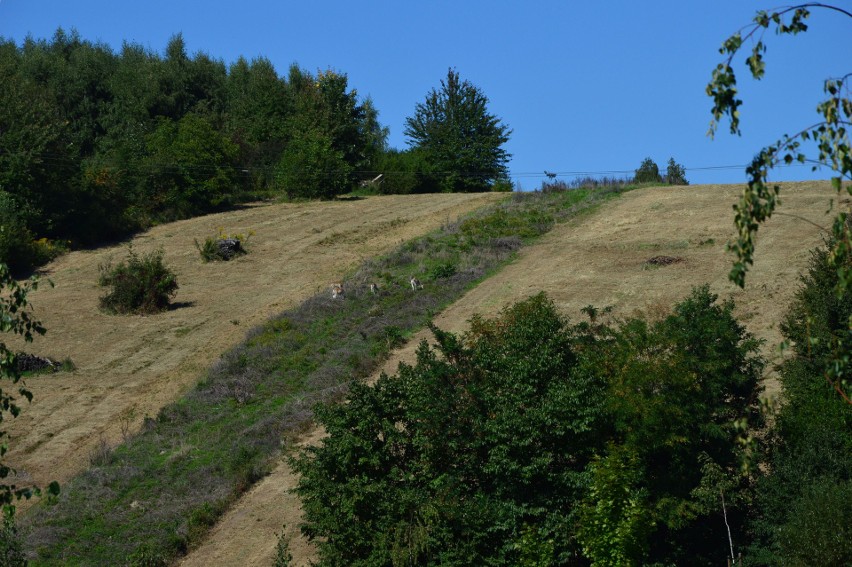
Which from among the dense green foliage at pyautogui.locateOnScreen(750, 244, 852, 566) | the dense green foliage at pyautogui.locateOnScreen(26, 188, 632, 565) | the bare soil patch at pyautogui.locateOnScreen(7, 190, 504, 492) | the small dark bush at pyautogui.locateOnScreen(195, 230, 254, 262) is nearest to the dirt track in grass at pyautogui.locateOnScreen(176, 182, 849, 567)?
the dense green foliage at pyautogui.locateOnScreen(26, 188, 632, 565)

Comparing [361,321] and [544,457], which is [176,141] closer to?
[361,321]

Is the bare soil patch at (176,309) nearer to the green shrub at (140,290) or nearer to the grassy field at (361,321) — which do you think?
the green shrub at (140,290)

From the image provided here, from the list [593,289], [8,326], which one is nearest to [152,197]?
[593,289]

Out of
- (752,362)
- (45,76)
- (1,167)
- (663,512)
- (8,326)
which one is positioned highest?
(45,76)

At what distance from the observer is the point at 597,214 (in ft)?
166

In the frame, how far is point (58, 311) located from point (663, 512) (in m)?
29.8

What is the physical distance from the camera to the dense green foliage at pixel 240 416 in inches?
936

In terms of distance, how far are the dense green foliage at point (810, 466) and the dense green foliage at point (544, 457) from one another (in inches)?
33.1

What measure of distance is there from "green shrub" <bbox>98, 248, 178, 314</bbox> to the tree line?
6479 millimetres

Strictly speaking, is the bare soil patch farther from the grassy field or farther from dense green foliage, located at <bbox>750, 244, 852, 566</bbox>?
dense green foliage, located at <bbox>750, 244, 852, 566</bbox>

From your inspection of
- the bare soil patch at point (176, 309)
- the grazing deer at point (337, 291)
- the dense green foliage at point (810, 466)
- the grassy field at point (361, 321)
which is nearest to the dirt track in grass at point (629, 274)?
the grassy field at point (361, 321)

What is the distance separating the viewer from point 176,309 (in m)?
42.8

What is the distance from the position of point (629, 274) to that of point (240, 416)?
1558 cm

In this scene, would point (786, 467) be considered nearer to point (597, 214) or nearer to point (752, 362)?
point (752, 362)
